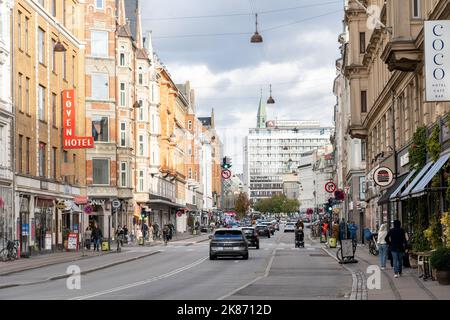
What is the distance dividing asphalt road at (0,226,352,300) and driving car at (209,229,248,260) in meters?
2.78

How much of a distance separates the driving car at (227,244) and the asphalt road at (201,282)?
109 inches

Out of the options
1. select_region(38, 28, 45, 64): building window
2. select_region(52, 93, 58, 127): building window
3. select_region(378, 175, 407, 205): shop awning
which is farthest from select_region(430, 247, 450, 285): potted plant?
select_region(52, 93, 58, 127): building window

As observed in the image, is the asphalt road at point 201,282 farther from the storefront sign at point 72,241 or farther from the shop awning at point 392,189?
the storefront sign at point 72,241

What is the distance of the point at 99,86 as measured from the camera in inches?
2785

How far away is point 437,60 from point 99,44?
50.5 meters

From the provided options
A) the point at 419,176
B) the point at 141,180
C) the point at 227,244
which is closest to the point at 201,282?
the point at 419,176

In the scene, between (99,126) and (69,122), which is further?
(99,126)

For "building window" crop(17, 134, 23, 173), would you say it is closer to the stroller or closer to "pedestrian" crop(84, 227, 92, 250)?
"pedestrian" crop(84, 227, 92, 250)

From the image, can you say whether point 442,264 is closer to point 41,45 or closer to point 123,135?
point 41,45

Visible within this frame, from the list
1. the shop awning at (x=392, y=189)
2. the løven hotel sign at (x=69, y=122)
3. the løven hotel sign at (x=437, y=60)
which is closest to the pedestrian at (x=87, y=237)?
the løven hotel sign at (x=69, y=122)

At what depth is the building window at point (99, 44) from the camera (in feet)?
232

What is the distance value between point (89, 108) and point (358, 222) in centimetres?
2357

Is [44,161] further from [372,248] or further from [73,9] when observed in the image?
[372,248]
